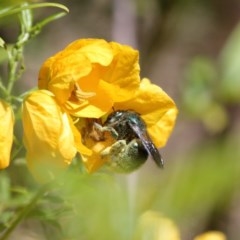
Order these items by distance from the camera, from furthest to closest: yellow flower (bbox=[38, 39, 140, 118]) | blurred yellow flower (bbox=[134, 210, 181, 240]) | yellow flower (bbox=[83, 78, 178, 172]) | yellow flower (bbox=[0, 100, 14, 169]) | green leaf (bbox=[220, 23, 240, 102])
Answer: green leaf (bbox=[220, 23, 240, 102]), yellow flower (bbox=[83, 78, 178, 172]), yellow flower (bbox=[38, 39, 140, 118]), yellow flower (bbox=[0, 100, 14, 169]), blurred yellow flower (bbox=[134, 210, 181, 240])

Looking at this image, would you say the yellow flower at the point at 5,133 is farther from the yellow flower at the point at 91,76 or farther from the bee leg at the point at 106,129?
the bee leg at the point at 106,129

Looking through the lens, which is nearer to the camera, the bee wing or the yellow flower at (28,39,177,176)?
the yellow flower at (28,39,177,176)

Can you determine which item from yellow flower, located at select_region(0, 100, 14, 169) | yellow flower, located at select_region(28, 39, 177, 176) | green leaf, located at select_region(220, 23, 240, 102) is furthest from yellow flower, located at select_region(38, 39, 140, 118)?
green leaf, located at select_region(220, 23, 240, 102)

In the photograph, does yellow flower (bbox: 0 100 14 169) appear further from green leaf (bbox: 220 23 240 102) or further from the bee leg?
green leaf (bbox: 220 23 240 102)

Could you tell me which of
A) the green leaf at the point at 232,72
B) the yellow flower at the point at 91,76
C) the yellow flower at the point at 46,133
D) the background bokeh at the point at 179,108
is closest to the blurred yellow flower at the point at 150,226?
the background bokeh at the point at 179,108

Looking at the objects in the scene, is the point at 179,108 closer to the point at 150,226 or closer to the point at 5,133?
the point at 5,133

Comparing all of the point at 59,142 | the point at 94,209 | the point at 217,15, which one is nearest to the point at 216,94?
the point at 217,15

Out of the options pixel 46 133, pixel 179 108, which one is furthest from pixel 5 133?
pixel 179 108
